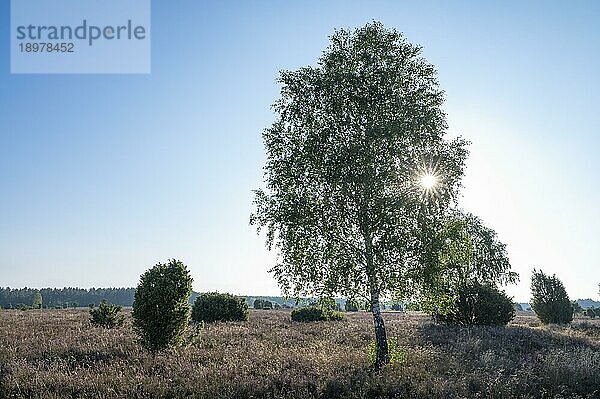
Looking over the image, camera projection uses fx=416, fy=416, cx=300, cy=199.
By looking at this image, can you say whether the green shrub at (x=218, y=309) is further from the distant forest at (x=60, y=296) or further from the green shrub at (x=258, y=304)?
the distant forest at (x=60, y=296)

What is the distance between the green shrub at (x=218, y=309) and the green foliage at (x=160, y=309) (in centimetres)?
1914

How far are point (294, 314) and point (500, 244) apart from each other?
28.8 meters

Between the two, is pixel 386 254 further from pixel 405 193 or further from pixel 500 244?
pixel 500 244

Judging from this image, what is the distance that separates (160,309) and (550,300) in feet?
117

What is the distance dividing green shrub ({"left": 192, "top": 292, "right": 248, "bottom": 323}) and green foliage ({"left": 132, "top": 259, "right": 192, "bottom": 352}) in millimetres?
19142

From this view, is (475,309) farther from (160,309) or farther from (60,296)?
(60,296)

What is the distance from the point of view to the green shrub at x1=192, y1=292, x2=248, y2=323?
114ft

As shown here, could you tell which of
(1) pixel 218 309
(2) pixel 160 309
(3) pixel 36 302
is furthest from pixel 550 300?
(3) pixel 36 302

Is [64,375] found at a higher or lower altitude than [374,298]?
lower

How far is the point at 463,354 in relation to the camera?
16.9m

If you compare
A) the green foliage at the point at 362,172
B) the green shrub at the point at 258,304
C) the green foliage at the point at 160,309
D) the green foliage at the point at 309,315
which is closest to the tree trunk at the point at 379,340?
the green foliage at the point at 362,172

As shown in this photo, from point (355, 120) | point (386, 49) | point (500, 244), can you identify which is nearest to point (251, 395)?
point (355, 120)

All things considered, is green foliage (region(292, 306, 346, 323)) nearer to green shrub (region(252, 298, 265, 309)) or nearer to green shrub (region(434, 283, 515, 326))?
green shrub (region(434, 283, 515, 326))

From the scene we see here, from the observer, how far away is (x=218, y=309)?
34.8m
